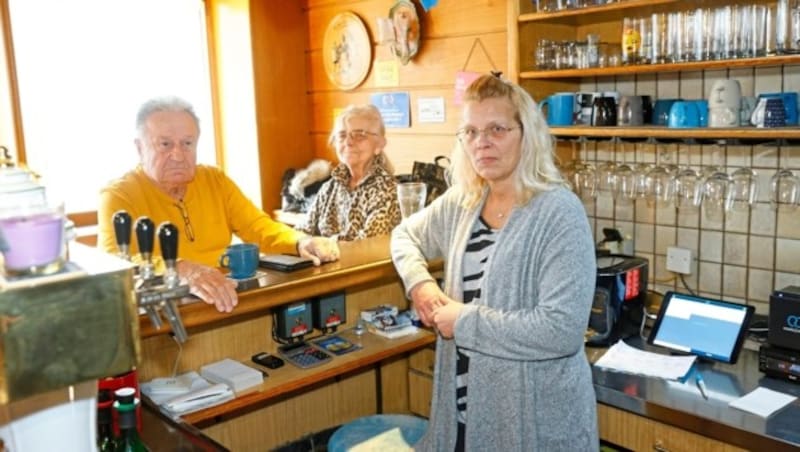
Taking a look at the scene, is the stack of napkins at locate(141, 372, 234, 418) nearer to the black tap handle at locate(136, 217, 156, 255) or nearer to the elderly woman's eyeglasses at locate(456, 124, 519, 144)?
the black tap handle at locate(136, 217, 156, 255)

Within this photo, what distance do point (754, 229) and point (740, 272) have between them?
16 centimetres

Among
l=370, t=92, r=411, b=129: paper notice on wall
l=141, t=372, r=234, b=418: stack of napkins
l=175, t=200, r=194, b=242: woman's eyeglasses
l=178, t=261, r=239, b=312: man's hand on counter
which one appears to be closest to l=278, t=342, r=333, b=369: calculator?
l=141, t=372, r=234, b=418: stack of napkins

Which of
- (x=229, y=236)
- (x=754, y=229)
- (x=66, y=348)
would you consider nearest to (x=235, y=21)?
(x=229, y=236)

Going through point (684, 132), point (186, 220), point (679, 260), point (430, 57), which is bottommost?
point (679, 260)

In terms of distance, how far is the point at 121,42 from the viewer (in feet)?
14.6

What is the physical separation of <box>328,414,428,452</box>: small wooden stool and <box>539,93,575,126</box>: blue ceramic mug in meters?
1.22

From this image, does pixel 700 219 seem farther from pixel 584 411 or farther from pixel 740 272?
pixel 584 411

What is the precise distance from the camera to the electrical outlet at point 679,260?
2617 mm

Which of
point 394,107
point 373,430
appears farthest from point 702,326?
point 394,107

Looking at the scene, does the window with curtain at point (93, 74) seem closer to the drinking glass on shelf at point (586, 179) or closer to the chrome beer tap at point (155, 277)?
the drinking glass on shelf at point (586, 179)

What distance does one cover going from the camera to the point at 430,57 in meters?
Answer: 3.80

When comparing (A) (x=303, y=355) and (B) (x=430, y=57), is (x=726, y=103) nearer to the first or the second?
(A) (x=303, y=355)

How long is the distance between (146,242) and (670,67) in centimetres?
179

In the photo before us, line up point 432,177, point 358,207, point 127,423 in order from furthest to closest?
point 432,177 → point 358,207 → point 127,423
